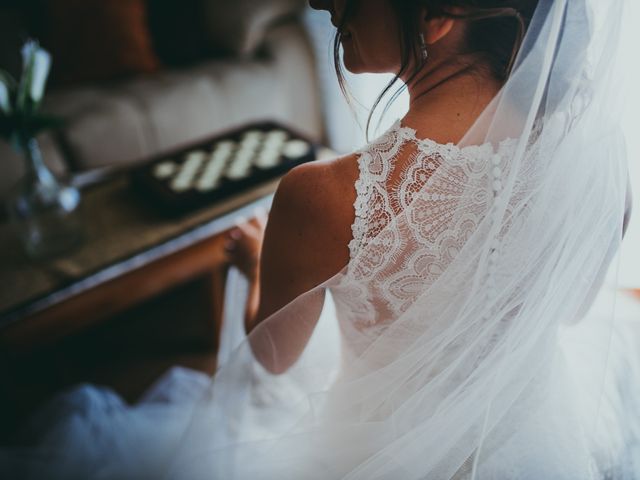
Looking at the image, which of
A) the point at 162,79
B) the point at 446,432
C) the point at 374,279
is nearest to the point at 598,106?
the point at 374,279

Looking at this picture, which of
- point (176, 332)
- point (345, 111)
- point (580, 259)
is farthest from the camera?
point (345, 111)

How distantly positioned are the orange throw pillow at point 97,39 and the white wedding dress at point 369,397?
57.1 inches

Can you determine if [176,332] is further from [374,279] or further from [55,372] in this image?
[374,279]

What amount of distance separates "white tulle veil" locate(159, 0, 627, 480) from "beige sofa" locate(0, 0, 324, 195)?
4.72ft

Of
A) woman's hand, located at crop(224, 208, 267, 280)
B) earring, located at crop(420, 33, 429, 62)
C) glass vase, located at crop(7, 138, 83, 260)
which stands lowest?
glass vase, located at crop(7, 138, 83, 260)

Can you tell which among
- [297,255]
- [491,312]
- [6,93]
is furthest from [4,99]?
[491,312]

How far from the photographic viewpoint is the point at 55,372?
172cm

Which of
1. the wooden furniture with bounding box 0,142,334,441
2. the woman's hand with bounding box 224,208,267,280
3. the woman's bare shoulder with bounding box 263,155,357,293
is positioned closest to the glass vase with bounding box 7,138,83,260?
the wooden furniture with bounding box 0,142,334,441

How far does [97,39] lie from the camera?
209 centimetres

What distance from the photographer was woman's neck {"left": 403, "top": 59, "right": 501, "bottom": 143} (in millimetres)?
613

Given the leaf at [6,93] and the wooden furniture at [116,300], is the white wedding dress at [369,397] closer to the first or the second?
the wooden furniture at [116,300]

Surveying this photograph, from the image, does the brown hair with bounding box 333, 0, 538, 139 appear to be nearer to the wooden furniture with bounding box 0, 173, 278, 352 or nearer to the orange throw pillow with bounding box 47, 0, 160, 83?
the wooden furniture with bounding box 0, 173, 278, 352

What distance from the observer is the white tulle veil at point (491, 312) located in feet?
2.02

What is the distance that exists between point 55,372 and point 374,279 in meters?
1.45
